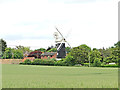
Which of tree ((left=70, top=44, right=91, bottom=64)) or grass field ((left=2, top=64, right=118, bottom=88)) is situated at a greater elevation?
tree ((left=70, top=44, right=91, bottom=64))

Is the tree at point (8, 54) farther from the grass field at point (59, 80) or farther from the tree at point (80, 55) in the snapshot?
the grass field at point (59, 80)

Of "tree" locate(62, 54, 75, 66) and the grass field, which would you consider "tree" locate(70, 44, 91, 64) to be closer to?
"tree" locate(62, 54, 75, 66)

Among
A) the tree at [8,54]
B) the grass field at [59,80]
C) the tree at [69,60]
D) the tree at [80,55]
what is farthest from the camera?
the tree at [8,54]

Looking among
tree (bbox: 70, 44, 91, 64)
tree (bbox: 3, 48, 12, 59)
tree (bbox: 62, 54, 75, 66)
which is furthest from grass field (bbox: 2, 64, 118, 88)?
tree (bbox: 3, 48, 12, 59)

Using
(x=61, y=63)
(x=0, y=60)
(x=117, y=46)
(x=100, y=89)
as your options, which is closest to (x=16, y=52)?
(x=0, y=60)

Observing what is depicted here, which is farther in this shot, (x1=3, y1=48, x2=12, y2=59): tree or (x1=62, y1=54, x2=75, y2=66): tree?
(x1=3, y1=48, x2=12, y2=59): tree

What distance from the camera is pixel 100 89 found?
17.0m

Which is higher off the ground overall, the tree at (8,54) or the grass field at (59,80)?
the tree at (8,54)

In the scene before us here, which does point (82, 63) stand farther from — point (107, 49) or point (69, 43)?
point (107, 49)

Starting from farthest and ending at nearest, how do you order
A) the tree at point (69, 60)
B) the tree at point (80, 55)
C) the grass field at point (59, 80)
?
the tree at point (80, 55)
the tree at point (69, 60)
the grass field at point (59, 80)

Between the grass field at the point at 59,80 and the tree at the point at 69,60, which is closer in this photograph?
the grass field at the point at 59,80

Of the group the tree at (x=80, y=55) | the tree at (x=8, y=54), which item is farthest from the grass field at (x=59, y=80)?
the tree at (x=8, y=54)

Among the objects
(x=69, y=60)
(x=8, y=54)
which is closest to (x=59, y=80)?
(x=69, y=60)

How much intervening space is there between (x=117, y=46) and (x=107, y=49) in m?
38.7
